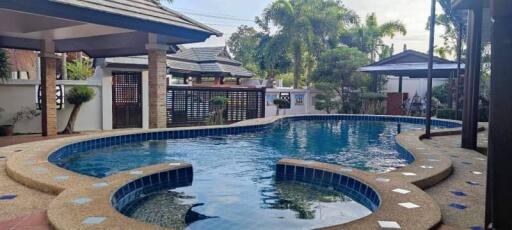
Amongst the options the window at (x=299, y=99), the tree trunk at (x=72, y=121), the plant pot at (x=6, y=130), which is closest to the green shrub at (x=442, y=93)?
the window at (x=299, y=99)

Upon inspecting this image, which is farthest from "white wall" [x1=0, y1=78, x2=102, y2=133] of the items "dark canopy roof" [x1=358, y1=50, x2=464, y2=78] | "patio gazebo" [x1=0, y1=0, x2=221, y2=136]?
"dark canopy roof" [x1=358, y1=50, x2=464, y2=78]

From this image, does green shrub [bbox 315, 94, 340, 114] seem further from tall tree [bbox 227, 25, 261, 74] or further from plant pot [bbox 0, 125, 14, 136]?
tall tree [bbox 227, 25, 261, 74]

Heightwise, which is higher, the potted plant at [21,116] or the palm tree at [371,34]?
the palm tree at [371,34]

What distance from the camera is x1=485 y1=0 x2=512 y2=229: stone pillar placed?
2367 millimetres

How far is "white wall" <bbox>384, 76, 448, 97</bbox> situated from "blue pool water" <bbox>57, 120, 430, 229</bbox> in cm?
1058

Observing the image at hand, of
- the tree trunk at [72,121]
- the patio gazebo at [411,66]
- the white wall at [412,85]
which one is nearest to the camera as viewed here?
the tree trunk at [72,121]

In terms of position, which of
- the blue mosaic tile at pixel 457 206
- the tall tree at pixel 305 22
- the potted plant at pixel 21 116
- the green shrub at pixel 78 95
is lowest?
the blue mosaic tile at pixel 457 206

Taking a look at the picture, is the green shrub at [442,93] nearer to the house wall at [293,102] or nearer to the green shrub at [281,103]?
the house wall at [293,102]

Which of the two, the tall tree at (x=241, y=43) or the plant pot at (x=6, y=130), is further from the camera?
the tall tree at (x=241, y=43)

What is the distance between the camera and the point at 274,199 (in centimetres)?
553

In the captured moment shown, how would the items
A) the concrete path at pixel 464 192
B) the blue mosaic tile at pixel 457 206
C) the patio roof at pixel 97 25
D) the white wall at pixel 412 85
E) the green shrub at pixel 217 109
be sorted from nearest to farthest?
the concrete path at pixel 464 192 → the blue mosaic tile at pixel 457 206 → the patio roof at pixel 97 25 → the green shrub at pixel 217 109 → the white wall at pixel 412 85

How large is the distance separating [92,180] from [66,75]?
13.2 meters

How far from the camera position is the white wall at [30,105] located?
1083 cm

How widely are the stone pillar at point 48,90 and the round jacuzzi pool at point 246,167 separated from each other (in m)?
2.09
